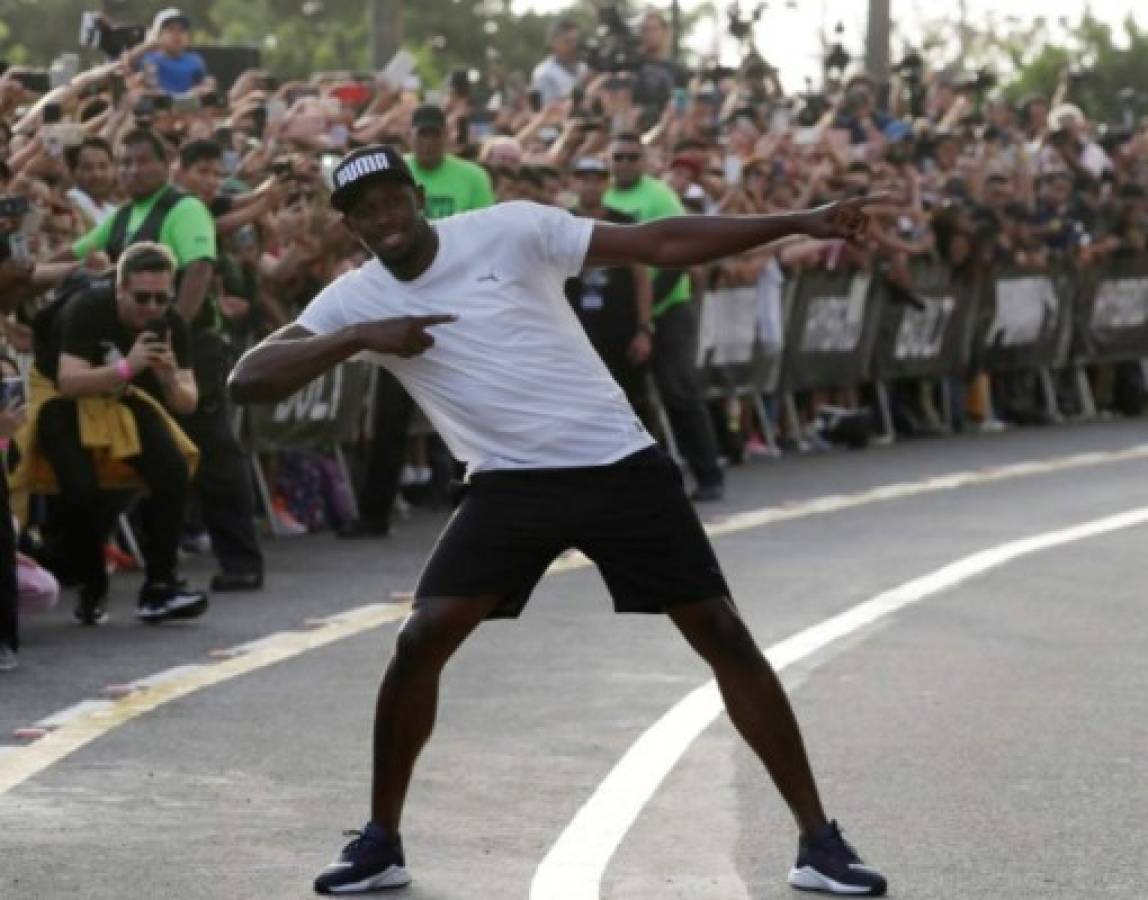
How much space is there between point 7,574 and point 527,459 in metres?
4.30

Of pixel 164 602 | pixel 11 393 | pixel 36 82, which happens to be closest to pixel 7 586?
pixel 11 393

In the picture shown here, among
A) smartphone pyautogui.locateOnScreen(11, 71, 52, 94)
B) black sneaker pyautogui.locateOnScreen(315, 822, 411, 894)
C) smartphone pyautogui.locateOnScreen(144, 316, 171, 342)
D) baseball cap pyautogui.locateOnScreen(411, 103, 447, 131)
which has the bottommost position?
black sneaker pyautogui.locateOnScreen(315, 822, 411, 894)

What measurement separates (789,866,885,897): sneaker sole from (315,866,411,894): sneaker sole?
881 mm

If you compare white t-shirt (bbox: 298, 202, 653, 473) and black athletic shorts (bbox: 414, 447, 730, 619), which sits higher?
white t-shirt (bbox: 298, 202, 653, 473)

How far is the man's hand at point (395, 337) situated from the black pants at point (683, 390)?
38.4 feet

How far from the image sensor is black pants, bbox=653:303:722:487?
1938 cm

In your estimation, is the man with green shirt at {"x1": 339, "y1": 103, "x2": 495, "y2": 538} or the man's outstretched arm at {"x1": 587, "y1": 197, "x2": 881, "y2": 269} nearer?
the man's outstretched arm at {"x1": 587, "y1": 197, "x2": 881, "y2": 269}

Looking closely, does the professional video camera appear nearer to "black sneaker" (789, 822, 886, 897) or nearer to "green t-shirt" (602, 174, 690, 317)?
"green t-shirt" (602, 174, 690, 317)

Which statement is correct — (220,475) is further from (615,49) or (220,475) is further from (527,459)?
(615,49)

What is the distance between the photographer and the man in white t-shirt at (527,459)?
25.9 ft

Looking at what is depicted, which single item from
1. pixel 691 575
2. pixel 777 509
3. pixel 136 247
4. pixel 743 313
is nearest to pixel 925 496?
pixel 777 509

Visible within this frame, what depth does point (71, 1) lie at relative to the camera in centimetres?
6706

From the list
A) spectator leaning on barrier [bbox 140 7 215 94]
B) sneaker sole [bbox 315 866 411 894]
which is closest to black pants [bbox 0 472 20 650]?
sneaker sole [bbox 315 866 411 894]

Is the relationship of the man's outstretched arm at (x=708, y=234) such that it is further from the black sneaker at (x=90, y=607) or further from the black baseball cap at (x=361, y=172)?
the black sneaker at (x=90, y=607)
